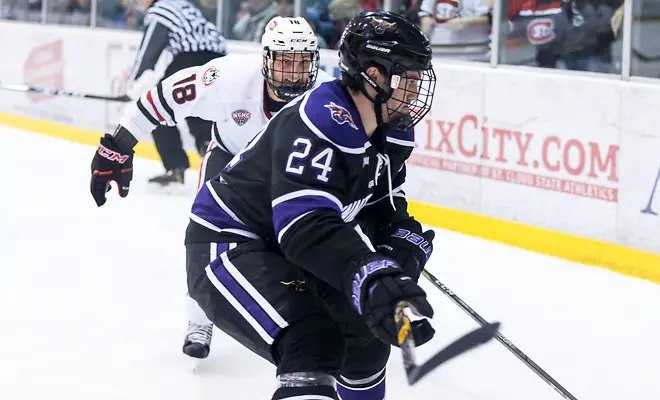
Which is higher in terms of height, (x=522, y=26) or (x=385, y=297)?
(x=522, y=26)

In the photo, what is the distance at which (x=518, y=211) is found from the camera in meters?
5.12

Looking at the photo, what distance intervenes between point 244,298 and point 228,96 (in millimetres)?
1258

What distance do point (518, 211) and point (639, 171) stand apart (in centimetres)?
71

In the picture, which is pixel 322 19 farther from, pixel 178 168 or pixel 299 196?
pixel 299 196

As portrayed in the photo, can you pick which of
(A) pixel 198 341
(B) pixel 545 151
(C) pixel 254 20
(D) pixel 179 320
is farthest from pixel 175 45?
(A) pixel 198 341

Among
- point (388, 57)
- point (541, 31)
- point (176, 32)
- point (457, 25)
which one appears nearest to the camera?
point (388, 57)

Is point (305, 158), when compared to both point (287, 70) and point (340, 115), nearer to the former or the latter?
point (340, 115)

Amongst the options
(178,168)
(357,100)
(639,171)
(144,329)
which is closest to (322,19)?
(178,168)

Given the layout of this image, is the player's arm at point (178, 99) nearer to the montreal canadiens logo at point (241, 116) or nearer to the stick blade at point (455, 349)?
the montreal canadiens logo at point (241, 116)

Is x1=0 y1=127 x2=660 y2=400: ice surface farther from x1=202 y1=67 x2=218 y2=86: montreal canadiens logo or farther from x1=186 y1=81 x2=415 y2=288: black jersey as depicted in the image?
x1=186 y1=81 x2=415 y2=288: black jersey

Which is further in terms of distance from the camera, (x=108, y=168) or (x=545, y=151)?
(x=545, y=151)

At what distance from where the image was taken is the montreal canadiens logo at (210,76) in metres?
3.16

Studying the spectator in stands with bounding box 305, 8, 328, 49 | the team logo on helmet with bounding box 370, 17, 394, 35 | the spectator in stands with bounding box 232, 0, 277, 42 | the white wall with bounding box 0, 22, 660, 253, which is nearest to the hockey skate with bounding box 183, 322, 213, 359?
the team logo on helmet with bounding box 370, 17, 394, 35

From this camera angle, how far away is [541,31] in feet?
17.1
